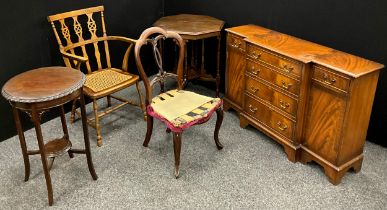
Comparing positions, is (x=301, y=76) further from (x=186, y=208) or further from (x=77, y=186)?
(x=77, y=186)

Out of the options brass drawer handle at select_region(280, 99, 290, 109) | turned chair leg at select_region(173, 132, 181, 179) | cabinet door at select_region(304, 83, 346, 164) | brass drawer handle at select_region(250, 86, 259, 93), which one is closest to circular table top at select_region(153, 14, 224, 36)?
brass drawer handle at select_region(250, 86, 259, 93)

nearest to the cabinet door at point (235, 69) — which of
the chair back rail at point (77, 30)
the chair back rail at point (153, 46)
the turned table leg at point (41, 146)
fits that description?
the chair back rail at point (153, 46)

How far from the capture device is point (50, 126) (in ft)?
11.6

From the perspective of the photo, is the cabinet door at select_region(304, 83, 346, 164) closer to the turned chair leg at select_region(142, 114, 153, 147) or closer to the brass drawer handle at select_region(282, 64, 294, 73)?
the brass drawer handle at select_region(282, 64, 294, 73)

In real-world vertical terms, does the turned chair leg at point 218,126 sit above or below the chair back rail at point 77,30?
below

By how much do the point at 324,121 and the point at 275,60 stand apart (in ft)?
1.89

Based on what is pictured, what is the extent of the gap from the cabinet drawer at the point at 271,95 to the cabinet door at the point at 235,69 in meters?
0.13

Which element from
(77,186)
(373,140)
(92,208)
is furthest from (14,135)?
(373,140)

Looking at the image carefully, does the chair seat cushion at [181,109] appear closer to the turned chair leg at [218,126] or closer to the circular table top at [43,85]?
the turned chair leg at [218,126]

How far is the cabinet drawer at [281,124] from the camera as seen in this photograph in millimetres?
2959

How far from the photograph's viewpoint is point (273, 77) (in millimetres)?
2979

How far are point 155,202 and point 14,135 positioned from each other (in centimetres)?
158

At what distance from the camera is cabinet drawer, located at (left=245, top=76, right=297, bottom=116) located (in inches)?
114

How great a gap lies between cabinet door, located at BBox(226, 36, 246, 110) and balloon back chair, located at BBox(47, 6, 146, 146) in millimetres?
829
